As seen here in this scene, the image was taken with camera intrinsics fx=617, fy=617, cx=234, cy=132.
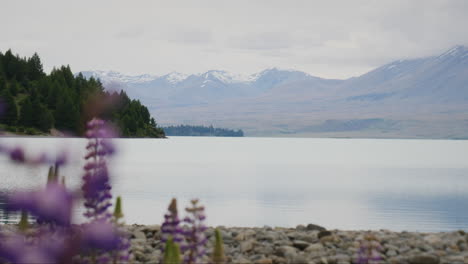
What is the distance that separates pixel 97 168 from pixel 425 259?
912 cm

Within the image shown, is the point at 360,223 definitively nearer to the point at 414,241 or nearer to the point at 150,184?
the point at 414,241

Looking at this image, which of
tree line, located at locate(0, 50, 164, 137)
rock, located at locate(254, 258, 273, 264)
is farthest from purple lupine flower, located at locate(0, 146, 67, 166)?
tree line, located at locate(0, 50, 164, 137)

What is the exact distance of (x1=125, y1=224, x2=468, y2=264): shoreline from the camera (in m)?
14.8

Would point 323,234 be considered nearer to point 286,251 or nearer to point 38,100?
point 286,251

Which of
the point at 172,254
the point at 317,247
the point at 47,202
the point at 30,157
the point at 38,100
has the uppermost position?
the point at 38,100

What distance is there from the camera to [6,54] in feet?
641

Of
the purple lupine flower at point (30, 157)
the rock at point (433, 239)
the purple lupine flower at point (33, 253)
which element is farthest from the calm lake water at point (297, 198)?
the purple lupine flower at point (30, 157)

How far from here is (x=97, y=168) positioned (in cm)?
814

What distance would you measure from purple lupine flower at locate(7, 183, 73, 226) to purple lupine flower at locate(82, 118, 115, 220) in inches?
34.5

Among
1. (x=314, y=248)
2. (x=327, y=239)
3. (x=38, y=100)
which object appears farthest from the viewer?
(x=38, y=100)

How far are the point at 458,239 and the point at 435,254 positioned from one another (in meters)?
2.39

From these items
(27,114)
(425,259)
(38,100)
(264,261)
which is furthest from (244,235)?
(38,100)

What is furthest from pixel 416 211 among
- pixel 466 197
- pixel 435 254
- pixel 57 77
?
pixel 57 77

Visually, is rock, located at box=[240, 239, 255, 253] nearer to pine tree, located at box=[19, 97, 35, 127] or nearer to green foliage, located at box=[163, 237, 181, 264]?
green foliage, located at box=[163, 237, 181, 264]
